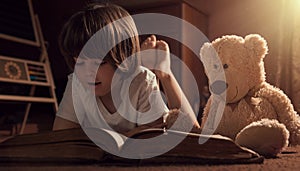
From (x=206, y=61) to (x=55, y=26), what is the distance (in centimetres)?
183

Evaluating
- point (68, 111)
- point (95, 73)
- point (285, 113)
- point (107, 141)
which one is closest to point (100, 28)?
point (95, 73)

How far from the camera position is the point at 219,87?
2.97ft

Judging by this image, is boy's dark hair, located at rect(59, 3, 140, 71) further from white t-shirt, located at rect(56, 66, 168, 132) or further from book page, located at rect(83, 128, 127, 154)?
book page, located at rect(83, 128, 127, 154)

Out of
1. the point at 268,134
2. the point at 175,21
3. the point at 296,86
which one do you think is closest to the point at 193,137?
the point at 268,134

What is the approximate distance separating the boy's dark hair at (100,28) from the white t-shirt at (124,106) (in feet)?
0.19

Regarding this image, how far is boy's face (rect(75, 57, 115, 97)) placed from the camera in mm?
816

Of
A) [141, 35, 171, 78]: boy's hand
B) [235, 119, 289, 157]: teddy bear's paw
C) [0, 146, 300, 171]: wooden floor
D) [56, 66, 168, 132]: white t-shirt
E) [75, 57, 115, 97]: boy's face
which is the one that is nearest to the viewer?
[0, 146, 300, 171]: wooden floor

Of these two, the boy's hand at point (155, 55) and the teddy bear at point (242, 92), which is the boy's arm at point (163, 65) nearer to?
the boy's hand at point (155, 55)

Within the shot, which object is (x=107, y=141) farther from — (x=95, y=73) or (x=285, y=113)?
(x=285, y=113)

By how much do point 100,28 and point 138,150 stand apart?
0.37m

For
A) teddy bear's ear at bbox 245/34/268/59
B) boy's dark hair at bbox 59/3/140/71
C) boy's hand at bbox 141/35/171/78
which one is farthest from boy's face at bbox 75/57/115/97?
teddy bear's ear at bbox 245/34/268/59

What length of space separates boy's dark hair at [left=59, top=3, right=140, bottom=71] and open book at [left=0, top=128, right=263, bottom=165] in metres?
0.29

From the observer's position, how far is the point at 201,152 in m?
0.58

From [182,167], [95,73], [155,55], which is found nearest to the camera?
[182,167]
